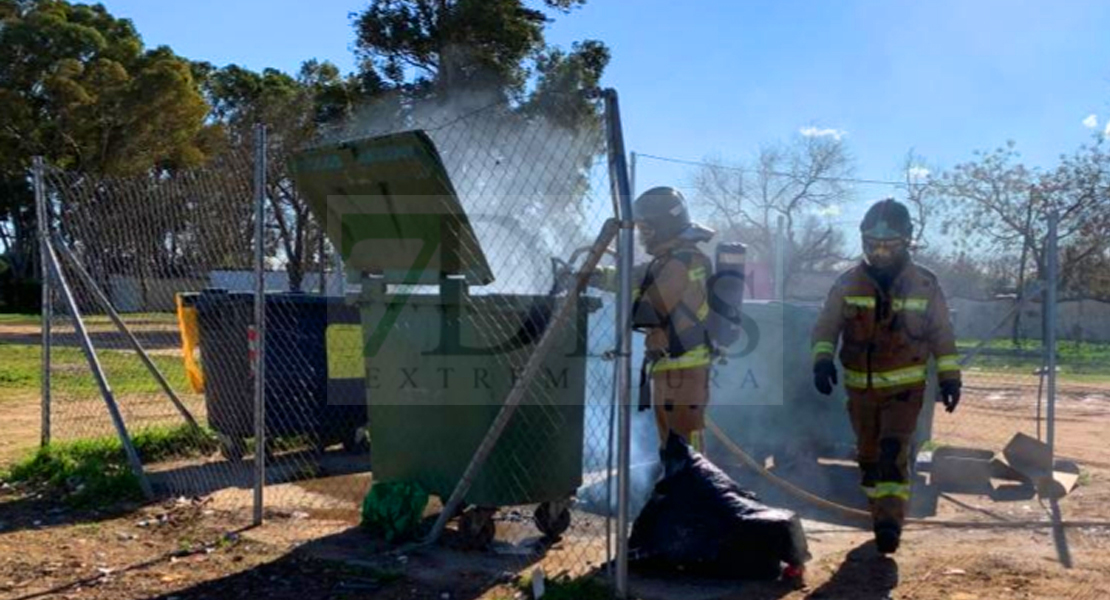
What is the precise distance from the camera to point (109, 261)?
786cm

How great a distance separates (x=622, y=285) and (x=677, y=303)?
1.17m

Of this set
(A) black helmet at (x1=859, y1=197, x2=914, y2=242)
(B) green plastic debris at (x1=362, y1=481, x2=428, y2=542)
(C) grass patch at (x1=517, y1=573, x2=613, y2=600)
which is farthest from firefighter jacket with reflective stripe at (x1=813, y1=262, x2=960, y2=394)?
(B) green plastic debris at (x1=362, y1=481, x2=428, y2=542)

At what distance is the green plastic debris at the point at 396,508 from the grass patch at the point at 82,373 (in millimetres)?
6236

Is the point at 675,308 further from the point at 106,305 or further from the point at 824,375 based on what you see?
the point at 106,305

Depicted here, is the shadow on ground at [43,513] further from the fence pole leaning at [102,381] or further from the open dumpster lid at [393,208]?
the open dumpster lid at [393,208]

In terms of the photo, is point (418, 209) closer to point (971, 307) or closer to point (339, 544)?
point (339, 544)

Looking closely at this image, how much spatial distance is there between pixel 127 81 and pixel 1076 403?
27.6 metres

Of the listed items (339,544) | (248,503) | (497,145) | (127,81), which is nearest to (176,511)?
(248,503)

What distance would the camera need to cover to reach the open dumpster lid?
5.23 metres

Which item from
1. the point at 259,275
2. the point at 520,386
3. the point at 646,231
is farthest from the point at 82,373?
the point at 520,386

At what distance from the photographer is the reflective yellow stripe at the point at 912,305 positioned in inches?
208

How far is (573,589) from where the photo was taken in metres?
4.49

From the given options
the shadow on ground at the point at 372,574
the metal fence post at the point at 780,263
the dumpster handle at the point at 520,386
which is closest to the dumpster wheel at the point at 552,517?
the shadow on ground at the point at 372,574

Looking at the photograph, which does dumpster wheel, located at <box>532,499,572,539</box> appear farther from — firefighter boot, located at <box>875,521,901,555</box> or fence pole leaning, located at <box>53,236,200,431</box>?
fence pole leaning, located at <box>53,236,200,431</box>
